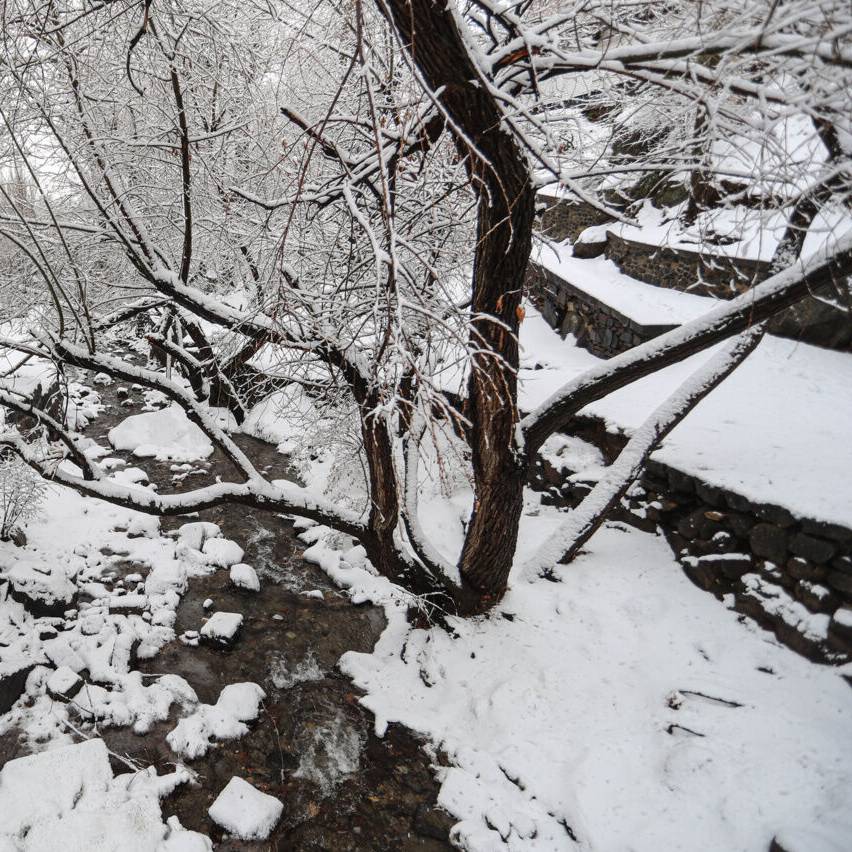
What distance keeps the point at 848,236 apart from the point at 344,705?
15.2 feet

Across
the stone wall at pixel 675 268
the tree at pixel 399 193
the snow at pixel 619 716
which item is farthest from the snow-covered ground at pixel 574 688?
the stone wall at pixel 675 268

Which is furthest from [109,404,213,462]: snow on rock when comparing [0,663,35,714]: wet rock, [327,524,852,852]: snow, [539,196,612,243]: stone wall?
[539,196,612,243]: stone wall

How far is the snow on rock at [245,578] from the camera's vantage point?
5.30 metres

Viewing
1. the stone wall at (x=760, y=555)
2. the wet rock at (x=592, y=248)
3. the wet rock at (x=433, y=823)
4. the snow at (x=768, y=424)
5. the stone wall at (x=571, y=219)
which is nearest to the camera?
the wet rock at (x=433, y=823)

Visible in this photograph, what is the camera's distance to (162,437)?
8398mm

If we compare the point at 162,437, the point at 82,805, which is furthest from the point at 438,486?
the point at 162,437

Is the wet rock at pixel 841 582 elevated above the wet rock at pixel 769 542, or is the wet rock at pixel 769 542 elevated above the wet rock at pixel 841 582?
the wet rock at pixel 769 542

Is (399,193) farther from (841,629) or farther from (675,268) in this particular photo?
(675,268)

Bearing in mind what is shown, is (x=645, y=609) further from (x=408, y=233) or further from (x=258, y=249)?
(x=258, y=249)

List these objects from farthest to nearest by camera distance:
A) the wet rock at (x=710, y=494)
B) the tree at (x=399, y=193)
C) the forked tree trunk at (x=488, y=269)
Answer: the wet rock at (x=710, y=494), the forked tree trunk at (x=488, y=269), the tree at (x=399, y=193)

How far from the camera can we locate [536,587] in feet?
15.3

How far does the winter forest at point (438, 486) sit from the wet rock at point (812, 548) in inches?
3.4

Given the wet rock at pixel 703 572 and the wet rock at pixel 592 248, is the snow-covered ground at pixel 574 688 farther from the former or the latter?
the wet rock at pixel 592 248

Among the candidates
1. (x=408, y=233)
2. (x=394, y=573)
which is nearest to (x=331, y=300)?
(x=408, y=233)
